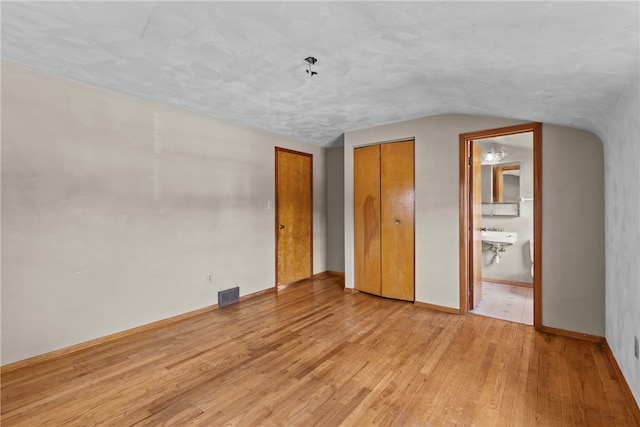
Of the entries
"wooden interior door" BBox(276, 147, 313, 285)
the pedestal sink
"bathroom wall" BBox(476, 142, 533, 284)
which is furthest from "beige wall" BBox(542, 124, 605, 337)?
"wooden interior door" BBox(276, 147, 313, 285)

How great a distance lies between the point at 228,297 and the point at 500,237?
4.14m

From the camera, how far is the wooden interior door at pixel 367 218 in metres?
4.23

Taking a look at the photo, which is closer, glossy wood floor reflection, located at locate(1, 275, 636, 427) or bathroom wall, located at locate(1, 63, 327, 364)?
glossy wood floor reflection, located at locate(1, 275, 636, 427)

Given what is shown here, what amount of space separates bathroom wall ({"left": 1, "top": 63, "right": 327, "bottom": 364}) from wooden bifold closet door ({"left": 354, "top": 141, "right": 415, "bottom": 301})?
167 cm

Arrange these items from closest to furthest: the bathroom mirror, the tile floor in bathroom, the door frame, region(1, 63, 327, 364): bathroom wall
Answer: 1. region(1, 63, 327, 364): bathroom wall
2. the door frame
3. the tile floor in bathroom
4. the bathroom mirror

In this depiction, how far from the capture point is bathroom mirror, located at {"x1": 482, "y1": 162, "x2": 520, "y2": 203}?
16.1 ft

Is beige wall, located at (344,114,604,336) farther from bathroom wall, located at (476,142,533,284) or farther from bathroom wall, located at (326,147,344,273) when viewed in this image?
bathroom wall, located at (326,147,344,273)

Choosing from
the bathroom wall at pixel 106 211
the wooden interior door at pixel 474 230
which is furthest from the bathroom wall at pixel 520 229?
the bathroom wall at pixel 106 211

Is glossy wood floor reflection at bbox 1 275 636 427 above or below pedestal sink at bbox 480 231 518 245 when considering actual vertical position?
below

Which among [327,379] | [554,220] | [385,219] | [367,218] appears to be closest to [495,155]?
[554,220]

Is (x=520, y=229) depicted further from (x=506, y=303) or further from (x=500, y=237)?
(x=506, y=303)

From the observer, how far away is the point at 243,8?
62.6 inches

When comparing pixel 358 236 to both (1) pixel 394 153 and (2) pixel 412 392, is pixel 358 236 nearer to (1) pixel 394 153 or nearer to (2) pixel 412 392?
(1) pixel 394 153

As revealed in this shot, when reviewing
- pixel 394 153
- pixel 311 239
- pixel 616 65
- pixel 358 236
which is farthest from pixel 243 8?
pixel 311 239
